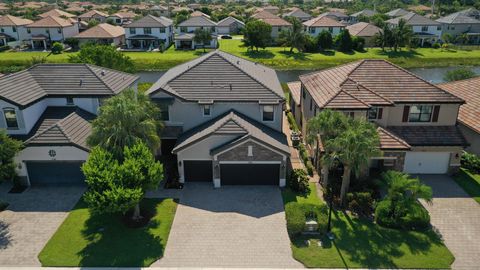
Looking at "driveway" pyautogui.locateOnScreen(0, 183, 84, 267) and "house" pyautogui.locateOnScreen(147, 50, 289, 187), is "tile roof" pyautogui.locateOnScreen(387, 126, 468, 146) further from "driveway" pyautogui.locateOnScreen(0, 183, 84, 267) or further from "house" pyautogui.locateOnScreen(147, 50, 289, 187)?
"driveway" pyautogui.locateOnScreen(0, 183, 84, 267)

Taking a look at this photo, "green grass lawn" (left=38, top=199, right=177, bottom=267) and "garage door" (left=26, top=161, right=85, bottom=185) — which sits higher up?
"garage door" (left=26, top=161, right=85, bottom=185)

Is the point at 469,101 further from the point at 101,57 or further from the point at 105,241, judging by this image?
the point at 101,57

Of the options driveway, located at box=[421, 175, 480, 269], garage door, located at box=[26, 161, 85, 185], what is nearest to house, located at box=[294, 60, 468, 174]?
driveway, located at box=[421, 175, 480, 269]

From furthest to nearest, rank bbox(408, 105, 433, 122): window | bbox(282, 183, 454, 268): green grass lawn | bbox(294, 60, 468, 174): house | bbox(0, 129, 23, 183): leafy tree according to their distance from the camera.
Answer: bbox(408, 105, 433, 122): window
bbox(294, 60, 468, 174): house
bbox(0, 129, 23, 183): leafy tree
bbox(282, 183, 454, 268): green grass lawn

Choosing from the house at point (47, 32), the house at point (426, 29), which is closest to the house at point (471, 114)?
the house at point (426, 29)

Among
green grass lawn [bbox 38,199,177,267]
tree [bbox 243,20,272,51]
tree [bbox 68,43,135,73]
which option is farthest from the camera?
tree [bbox 243,20,272,51]

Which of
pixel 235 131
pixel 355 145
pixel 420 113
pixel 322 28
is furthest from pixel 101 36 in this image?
pixel 355 145

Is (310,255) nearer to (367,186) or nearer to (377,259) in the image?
(377,259)
